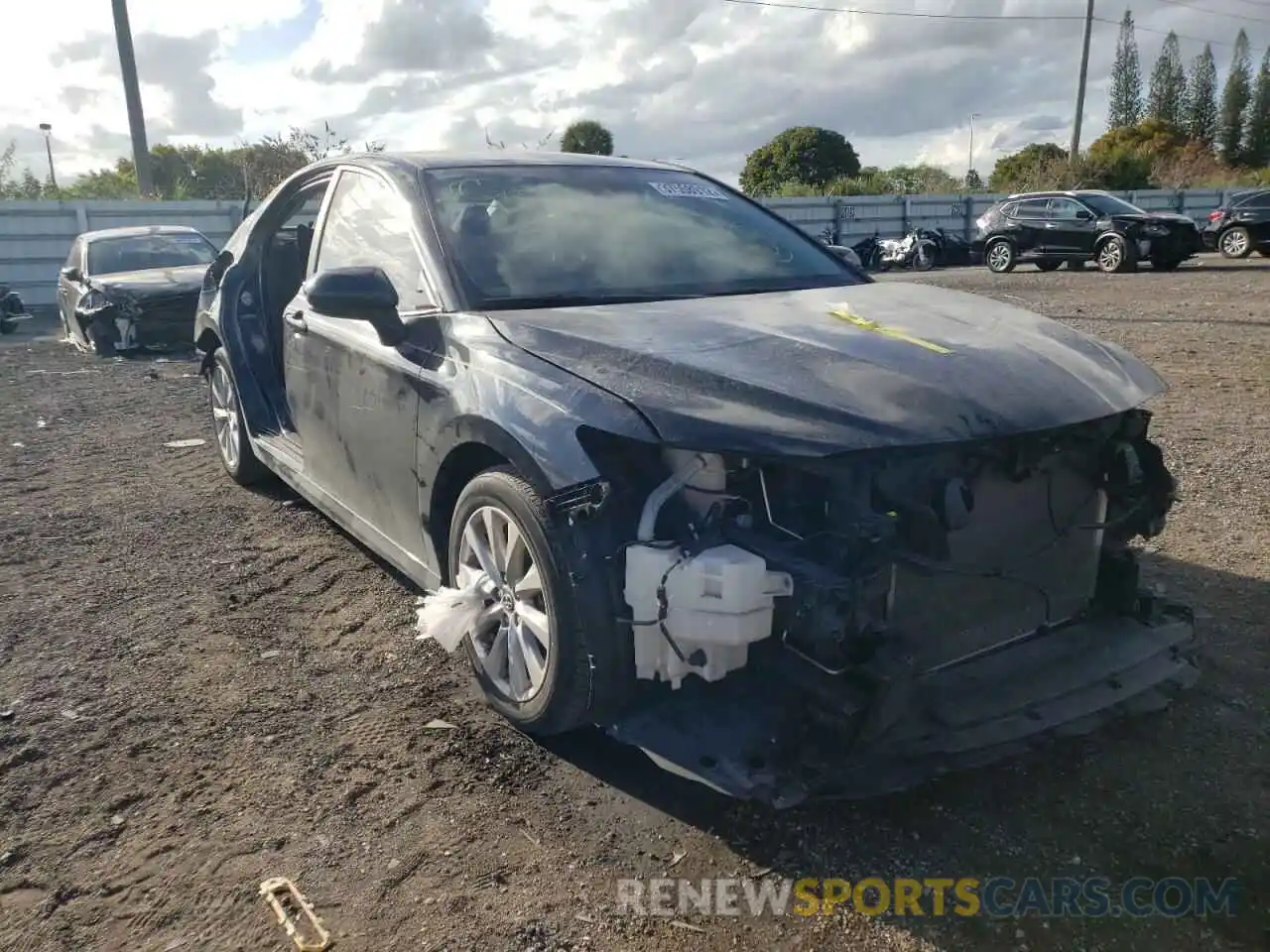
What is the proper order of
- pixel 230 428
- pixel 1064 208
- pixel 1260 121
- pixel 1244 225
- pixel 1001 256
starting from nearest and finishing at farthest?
pixel 230 428
pixel 1064 208
pixel 1244 225
pixel 1001 256
pixel 1260 121

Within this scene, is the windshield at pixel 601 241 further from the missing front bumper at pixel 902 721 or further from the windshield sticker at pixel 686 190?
the missing front bumper at pixel 902 721

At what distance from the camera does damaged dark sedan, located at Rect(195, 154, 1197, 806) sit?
2.43 meters

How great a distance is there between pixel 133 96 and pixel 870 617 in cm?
2370

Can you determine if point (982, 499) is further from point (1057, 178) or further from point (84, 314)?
point (1057, 178)

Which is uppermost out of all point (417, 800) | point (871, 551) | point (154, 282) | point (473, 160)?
point (473, 160)

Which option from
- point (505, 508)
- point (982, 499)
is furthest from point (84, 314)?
point (982, 499)

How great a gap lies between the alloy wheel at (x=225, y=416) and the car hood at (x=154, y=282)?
5998mm

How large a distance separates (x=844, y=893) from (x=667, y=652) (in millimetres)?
697

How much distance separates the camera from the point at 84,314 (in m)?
11.5

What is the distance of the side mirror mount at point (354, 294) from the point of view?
10.4 ft

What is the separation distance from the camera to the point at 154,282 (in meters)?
11.6

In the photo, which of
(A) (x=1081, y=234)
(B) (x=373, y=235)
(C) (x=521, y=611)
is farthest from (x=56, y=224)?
(C) (x=521, y=611)

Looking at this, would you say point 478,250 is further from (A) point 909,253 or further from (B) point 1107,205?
(A) point 909,253

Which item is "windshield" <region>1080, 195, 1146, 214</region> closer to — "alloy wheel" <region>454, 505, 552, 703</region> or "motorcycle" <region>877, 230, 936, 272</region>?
"motorcycle" <region>877, 230, 936, 272</region>
